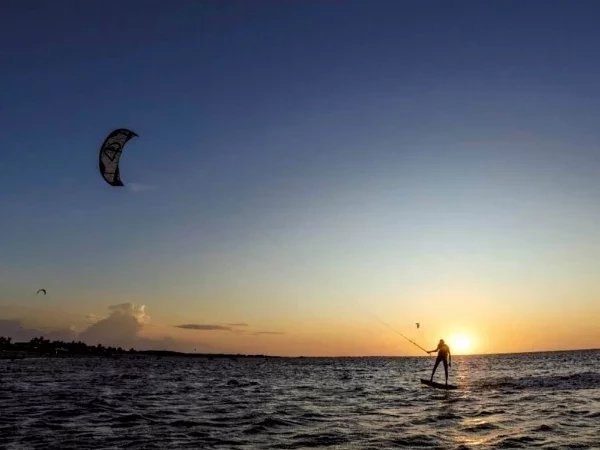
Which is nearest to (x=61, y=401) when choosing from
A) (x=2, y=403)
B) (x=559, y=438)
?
(x=2, y=403)

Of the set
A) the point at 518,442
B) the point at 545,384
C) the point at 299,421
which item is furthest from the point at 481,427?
the point at 545,384

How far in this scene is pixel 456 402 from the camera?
92.5 feet

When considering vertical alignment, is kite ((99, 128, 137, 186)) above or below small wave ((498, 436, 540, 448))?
above

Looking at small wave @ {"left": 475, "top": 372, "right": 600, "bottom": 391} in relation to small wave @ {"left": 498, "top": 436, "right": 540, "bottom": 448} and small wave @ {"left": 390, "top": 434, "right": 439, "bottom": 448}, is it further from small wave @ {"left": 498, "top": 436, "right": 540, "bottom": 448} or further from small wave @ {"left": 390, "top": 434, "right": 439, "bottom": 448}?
small wave @ {"left": 390, "top": 434, "right": 439, "bottom": 448}

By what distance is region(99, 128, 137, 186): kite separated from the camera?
940 inches

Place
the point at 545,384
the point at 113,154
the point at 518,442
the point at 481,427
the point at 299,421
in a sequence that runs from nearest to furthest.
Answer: the point at 518,442, the point at 481,427, the point at 299,421, the point at 113,154, the point at 545,384

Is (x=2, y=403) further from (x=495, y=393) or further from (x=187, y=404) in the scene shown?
(x=495, y=393)

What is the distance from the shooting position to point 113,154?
2469 cm

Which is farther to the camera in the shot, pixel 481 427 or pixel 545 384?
pixel 545 384

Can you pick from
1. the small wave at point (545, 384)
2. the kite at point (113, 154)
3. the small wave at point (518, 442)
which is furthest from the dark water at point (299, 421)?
the kite at point (113, 154)

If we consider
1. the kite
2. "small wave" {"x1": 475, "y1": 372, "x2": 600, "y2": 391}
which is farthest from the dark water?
the kite

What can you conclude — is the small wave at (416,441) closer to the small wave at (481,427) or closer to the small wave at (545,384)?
the small wave at (481,427)

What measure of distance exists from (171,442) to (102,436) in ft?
8.30

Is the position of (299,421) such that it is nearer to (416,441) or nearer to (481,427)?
(416,441)
